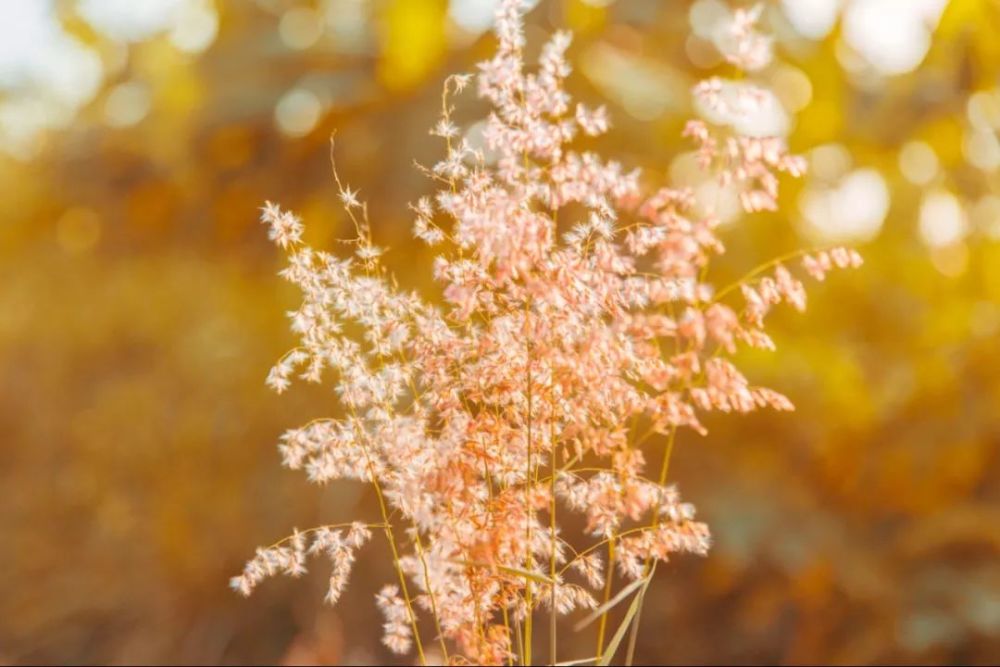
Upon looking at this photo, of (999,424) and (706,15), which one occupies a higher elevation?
(706,15)

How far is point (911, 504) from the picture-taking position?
1808mm

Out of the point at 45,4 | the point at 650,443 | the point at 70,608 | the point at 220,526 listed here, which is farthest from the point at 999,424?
the point at 45,4

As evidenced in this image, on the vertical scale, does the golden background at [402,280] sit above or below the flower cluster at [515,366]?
above

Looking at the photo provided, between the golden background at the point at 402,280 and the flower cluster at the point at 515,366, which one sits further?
the golden background at the point at 402,280

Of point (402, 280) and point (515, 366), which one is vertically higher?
point (402, 280)

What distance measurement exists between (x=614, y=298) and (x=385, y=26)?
5.27ft

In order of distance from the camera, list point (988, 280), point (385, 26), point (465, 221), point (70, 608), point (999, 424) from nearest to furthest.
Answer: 1. point (465, 221)
2. point (999, 424)
3. point (988, 280)
4. point (385, 26)
5. point (70, 608)

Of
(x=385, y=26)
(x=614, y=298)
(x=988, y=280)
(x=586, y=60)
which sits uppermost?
(x=385, y=26)

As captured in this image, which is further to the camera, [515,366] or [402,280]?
[402,280]

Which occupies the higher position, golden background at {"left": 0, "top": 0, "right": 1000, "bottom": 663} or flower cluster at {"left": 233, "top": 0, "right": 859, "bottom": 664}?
golden background at {"left": 0, "top": 0, "right": 1000, "bottom": 663}

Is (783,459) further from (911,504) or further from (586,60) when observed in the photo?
(586,60)

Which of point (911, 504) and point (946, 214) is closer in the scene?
point (911, 504)

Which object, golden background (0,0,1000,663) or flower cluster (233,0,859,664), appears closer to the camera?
flower cluster (233,0,859,664)

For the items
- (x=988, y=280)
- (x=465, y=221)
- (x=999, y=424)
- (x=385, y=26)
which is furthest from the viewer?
(x=385, y=26)
